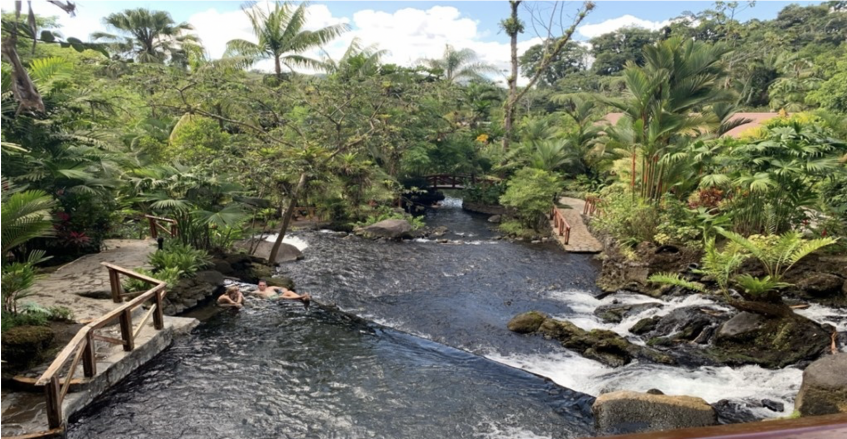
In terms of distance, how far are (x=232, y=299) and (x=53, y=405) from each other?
505 centimetres

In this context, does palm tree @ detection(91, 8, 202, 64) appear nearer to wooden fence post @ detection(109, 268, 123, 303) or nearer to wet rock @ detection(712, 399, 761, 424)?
wooden fence post @ detection(109, 268, 123, 303)

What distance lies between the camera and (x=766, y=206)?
10.7 metres

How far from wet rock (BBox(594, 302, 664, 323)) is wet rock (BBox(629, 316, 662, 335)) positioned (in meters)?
0.59

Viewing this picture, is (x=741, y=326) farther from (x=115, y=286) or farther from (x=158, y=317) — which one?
(x=115, y=286)

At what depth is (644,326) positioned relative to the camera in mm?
9125

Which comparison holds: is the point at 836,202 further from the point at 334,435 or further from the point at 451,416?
the point at 334,435

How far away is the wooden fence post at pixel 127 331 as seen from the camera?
721 cm

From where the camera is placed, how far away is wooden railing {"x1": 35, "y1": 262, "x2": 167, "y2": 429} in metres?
5.53

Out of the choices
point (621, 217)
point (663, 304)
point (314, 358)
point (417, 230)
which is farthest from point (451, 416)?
point (417, 230)

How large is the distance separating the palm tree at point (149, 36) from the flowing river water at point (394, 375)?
21397mm

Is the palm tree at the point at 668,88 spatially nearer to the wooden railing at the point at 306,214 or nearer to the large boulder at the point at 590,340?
the large boulder at the point at 590,340

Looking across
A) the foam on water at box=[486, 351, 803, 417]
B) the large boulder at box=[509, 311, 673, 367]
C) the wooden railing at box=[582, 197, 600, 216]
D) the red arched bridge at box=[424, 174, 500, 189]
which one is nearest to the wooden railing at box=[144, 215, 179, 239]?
the large boulder at box=[509, 311, 673, 367]

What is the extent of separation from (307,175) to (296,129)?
264cm

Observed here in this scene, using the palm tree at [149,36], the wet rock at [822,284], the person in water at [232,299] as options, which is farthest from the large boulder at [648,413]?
the palm tree at [149,36]
